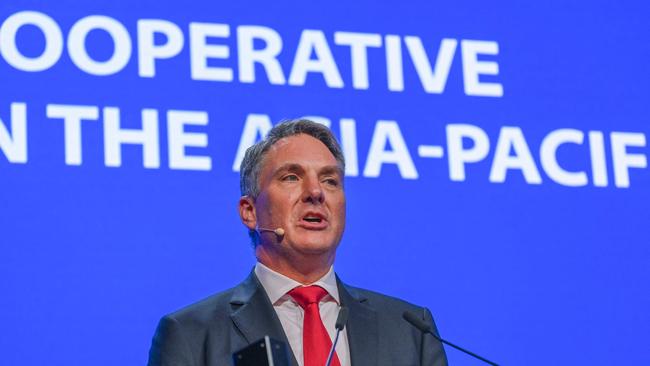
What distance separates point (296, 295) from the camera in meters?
3.11

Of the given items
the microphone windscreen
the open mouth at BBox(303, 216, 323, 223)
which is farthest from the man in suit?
the microphone windscreen

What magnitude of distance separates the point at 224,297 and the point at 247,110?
4.05 feet

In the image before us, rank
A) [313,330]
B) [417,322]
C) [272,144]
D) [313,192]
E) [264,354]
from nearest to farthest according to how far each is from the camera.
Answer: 1. [264,354]
2. [417,322]
3. [313,330]
4. [313,192]
5. [272,144]

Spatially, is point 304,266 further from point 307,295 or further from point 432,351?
point 432,351

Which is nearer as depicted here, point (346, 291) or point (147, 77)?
point (346, 291)

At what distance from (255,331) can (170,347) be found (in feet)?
0.65

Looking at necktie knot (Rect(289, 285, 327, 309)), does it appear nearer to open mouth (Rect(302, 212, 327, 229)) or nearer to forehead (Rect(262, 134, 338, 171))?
open mouth (Rect(302, 212, 327, 229))

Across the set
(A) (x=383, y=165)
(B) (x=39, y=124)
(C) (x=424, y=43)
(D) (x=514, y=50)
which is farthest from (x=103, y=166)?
(D) (x=514, y=50)

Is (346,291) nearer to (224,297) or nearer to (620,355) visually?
(224,297)

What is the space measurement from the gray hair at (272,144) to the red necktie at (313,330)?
0.75 ft

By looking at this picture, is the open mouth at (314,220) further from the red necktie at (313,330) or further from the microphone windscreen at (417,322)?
the microphone windscreen at (417,322)

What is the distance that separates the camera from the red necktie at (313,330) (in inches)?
117

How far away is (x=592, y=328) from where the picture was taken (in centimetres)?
431

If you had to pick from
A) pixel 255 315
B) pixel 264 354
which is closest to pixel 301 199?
pixel 255 315
